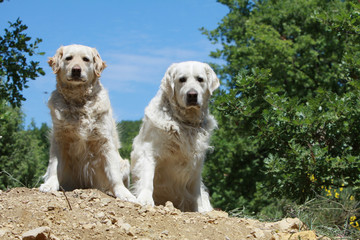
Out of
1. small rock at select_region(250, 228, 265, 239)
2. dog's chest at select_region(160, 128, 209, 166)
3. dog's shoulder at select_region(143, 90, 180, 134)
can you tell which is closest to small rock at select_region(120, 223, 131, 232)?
small rock at select_region(250, 228, 265, 239)

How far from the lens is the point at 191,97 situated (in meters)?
5.46

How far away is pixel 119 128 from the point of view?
659 cm

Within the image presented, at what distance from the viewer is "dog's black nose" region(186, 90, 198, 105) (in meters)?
5.45

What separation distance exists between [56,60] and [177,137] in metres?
1.81

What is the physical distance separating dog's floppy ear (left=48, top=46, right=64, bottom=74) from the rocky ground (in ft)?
5.03

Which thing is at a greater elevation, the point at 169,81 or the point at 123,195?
the point at 169,81

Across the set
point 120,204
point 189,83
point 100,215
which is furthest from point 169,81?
point 100,215

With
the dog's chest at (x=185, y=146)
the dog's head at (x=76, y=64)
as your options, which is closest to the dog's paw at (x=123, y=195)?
the dog's chest at (x=185, y=146)

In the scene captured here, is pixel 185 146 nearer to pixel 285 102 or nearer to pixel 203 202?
pixel 203 202

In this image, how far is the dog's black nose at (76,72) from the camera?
207 inches

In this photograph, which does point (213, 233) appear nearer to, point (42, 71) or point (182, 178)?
point (182, 178)

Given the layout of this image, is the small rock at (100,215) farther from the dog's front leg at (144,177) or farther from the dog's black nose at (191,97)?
the dog's black nose at (191,97)

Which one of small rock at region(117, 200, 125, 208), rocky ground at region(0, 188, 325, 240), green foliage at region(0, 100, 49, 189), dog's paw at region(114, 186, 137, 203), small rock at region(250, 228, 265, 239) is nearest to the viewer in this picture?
rocky ground at region(0, 188, 325, 240)

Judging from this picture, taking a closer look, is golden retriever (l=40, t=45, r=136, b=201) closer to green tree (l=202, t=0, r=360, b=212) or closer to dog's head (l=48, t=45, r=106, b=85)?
dog's head (l=48, t=45, r=106, b=85)
